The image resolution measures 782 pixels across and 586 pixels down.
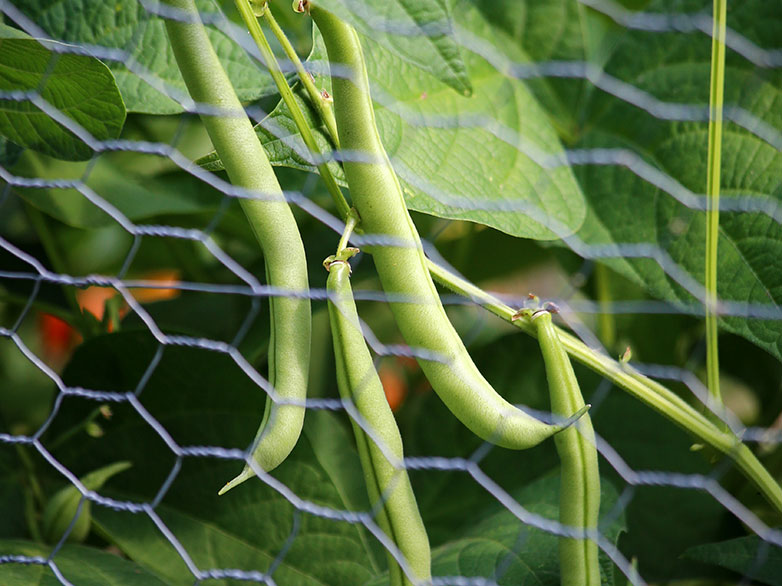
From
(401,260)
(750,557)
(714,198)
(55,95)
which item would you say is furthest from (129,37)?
(750,557)

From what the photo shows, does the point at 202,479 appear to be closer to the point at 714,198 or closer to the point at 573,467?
the point at 573,467

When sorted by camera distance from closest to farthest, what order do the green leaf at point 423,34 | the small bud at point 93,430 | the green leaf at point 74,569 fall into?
1. the green leaf at point 423,34
2. the green leaf at point 74,569
3. the small bud at point 93,430

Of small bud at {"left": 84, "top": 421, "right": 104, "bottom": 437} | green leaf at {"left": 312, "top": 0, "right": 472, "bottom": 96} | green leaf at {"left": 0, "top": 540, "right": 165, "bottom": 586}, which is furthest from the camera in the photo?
small bud at {"left": 84, "top": 421, "right": 104, "bottom": 437}

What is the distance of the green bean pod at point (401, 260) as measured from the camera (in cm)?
44

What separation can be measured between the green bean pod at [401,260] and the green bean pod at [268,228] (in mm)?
49

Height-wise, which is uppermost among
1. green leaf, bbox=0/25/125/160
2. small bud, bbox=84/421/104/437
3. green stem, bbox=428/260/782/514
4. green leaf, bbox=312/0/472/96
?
green leaf, bbox=312/0/472/96

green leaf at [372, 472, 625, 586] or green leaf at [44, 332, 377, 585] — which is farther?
green leaf at [44, 332, 377, 585]

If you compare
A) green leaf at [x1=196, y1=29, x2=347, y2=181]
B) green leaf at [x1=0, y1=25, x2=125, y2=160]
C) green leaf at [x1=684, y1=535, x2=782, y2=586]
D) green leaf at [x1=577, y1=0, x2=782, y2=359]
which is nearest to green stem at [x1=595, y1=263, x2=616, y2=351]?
green leaf at [x1=577, y1=0, x2=782, y2=359]

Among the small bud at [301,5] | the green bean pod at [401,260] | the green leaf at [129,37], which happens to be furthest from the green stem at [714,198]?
the green leaf at [129,37]

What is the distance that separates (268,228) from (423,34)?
147mm

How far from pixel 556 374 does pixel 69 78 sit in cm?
37

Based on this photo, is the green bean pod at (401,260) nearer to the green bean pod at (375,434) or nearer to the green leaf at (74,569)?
the green bean pod at (375,434)

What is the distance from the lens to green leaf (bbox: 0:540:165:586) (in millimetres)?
542

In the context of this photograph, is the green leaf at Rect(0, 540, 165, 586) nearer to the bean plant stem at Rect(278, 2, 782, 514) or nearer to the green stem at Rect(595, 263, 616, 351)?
the bean plant stem at Rect(278, 2, 782, 514)
